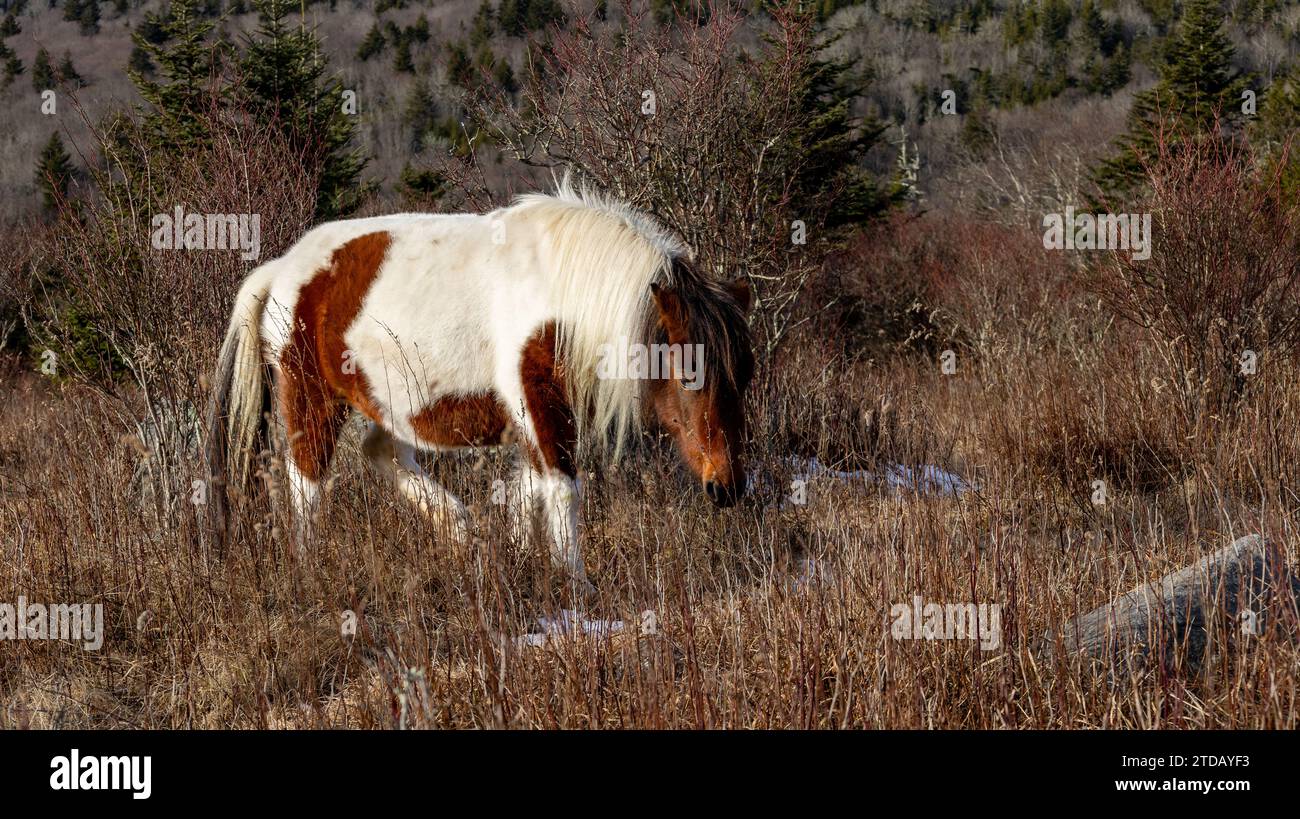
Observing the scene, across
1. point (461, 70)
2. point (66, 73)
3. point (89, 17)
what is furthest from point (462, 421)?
point (89, 17)

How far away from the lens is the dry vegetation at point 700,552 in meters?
2.41

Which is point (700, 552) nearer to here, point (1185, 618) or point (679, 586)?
point (679, 586)

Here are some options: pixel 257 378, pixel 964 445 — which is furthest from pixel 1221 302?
pixel 257 378

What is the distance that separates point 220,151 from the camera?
15.7 feet

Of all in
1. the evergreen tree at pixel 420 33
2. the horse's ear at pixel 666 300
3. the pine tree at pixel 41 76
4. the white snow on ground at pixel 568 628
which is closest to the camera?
the white snow on ground at pixel 568 628

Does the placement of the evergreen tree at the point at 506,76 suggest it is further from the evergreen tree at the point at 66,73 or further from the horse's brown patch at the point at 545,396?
A: the horse's brown patch at the point at 545,396

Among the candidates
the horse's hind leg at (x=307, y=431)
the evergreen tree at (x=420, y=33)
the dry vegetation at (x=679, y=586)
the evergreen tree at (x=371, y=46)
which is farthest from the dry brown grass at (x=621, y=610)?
the evergreen tree at (x=420, y=33)

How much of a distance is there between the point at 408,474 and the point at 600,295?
134cm

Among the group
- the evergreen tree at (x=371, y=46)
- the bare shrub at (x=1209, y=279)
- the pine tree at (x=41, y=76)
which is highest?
the evergreen tree at (x=371, y=46)

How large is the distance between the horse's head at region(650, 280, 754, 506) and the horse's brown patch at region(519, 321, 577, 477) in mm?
350

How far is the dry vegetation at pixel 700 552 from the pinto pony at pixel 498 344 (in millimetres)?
243

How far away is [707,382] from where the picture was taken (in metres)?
3.45

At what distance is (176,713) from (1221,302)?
5.38m
